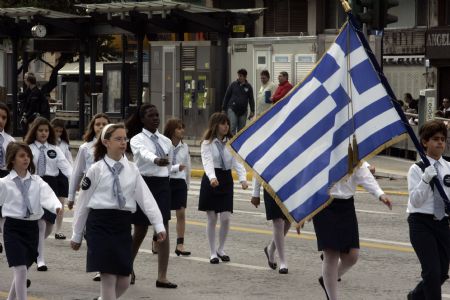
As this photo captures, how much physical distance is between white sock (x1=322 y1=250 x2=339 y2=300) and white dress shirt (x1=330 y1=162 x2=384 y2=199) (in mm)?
469

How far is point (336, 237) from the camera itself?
10.5 meters

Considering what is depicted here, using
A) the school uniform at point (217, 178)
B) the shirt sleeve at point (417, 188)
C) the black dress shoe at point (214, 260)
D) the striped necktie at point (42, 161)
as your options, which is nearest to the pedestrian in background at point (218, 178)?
the school uniform at point (217, 178)

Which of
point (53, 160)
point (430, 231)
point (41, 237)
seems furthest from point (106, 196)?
point (53, 160)

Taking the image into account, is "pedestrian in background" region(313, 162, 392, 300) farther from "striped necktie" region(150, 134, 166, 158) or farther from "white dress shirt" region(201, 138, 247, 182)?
"white dress shirt" region(201, 138, 247, 182)

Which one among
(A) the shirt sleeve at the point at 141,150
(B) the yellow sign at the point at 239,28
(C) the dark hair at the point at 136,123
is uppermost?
(B) the yellow sign at the point at 239,28

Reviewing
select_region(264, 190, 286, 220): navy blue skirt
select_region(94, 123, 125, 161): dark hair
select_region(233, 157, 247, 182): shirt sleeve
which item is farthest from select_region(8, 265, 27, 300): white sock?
select_region(233, 157, 247, 182): shirt sleeve

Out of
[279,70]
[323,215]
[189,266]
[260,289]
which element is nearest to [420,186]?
[323,215]

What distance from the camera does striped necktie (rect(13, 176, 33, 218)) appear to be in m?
10.9

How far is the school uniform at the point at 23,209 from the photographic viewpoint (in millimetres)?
10898

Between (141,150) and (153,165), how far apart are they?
7.6 inches

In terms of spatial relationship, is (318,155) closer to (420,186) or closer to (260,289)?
(420,186)

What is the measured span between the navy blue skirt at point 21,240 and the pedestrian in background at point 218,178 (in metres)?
3.65

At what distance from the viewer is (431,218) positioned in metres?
9.76

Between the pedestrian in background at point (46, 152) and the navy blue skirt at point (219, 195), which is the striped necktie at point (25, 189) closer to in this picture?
the pedestrian in background at point (46, 152)
